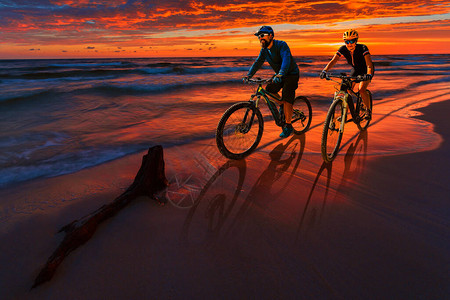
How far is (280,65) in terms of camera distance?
507cm

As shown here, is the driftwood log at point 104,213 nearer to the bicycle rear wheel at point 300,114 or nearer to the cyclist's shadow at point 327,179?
the cyclist's shadow at point 327,179

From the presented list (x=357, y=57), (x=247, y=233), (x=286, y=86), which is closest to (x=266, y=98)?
(x=286, y=86)

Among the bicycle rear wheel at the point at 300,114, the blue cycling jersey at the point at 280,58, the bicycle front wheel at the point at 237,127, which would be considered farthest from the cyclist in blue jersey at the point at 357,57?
the bicycle front wheel at the point at 237,127

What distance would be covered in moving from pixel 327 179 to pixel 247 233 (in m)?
1.88

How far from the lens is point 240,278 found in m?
1.99

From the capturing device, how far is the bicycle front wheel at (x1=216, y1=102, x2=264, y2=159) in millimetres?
4301

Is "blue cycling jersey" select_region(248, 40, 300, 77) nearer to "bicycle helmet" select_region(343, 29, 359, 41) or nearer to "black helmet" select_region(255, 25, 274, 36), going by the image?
"black helmet" select_region(255, 25, 274, 36)

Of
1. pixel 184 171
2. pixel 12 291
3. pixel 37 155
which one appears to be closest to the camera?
pixel 12 291

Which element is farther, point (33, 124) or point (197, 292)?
point (33, 124)

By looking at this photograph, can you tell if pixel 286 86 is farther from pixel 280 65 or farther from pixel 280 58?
pixel 280 58

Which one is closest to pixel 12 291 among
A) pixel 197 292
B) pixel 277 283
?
pixel 197 292

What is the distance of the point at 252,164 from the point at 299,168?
0.81m

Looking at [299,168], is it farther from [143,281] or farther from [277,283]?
[143,281]

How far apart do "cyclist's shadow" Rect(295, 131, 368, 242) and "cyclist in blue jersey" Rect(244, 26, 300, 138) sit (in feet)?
4.61
